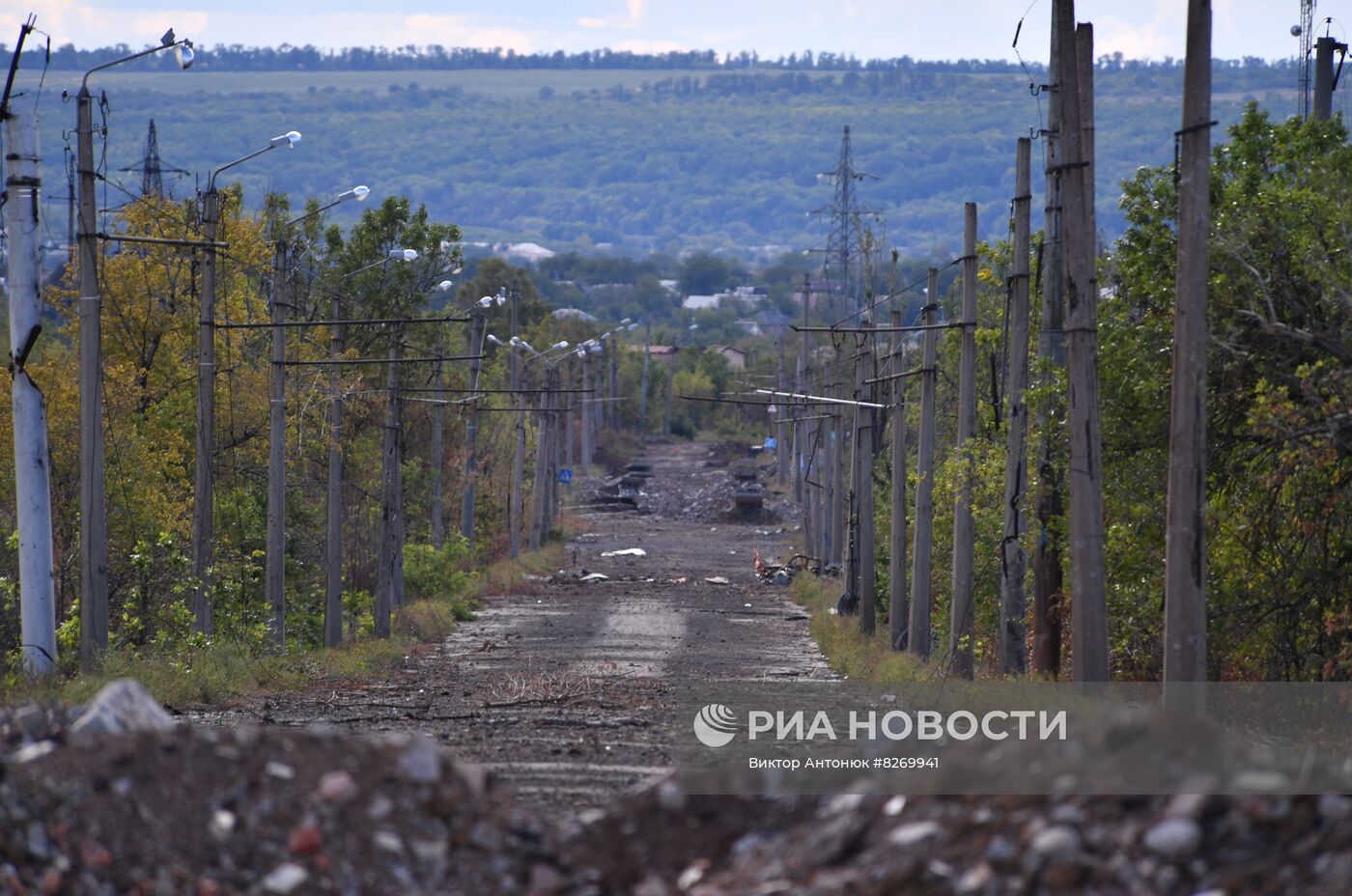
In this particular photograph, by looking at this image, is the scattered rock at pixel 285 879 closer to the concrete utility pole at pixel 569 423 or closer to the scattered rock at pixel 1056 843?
the scattered rock at pixel 1056 843

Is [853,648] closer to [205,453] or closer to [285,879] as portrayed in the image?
[205,453]

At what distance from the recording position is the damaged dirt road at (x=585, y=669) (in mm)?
13916

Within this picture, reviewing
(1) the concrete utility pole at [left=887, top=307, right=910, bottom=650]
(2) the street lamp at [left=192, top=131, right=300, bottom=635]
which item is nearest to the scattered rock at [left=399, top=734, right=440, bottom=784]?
(2) the street lamp at [left=192, top=131, right=300, bottom=635]

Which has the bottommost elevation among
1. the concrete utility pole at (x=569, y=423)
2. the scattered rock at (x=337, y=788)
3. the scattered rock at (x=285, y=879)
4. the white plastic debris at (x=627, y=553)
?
the white plastic debris at (x=627, y=553)

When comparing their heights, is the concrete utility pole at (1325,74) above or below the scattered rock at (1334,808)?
above

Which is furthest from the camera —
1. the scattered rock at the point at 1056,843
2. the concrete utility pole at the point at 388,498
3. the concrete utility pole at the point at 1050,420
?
the concrete utility pole at the point at 388,498

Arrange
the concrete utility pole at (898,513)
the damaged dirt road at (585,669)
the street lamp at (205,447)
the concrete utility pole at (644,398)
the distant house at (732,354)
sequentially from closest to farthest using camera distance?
the damaged dirt road at (585,669) < the street lamp at (205,447) < the concrete utility pole at (898,513) < the concrete utility pole at (644,398) < the distant house at (732,354)

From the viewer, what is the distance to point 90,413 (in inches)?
761

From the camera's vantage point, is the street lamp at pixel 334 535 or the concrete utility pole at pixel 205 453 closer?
the concrete utility pole at pixel 205 453

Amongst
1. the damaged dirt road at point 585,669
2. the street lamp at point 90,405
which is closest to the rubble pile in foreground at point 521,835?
the damaged dirt road at point 585,669

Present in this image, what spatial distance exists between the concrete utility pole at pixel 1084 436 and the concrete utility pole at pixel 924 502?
10037 millimetres

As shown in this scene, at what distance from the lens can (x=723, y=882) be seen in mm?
8555

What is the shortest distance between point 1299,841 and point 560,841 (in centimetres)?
380

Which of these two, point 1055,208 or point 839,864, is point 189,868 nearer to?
point 839,864
